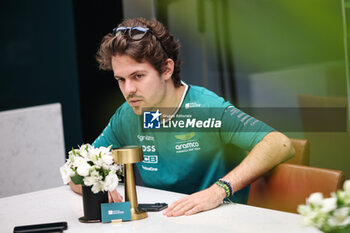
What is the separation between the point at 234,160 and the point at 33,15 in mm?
2471

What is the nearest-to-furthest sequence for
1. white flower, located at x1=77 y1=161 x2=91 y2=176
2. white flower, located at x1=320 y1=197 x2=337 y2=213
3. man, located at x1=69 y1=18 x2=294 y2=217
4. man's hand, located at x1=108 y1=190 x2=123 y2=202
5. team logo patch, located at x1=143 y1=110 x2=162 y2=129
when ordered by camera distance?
white flower, located at x1=320 y1=197 x2=337 y2=213, white flower, located at x1=77 y1=161 x2=91 y2=176, man's hand, located at x1=108 y1=190 x2=123 y2=202, man, located at x1=69 y1=18 x2=294 y2=217, team logo patch, located at x1=143 y1=110 x2=162 y2=129

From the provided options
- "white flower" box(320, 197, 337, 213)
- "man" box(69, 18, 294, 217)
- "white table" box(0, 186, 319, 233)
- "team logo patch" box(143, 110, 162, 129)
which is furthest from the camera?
"team logo patch" box(143, 110, 162, 129)

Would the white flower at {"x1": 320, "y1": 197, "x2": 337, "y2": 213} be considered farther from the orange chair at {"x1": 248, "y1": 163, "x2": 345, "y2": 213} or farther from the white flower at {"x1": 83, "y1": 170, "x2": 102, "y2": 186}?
the white flower at {"x1": 83, "y1": 170, "x2": 102, "y2": 186}

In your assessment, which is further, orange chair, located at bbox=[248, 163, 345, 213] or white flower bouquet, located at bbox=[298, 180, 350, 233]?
orange chair, located at bbox=[248, 163, 345, 213]

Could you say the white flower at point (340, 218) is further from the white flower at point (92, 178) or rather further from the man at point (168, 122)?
the man at point (168, 122)

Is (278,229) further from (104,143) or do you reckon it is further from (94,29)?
(94,29)

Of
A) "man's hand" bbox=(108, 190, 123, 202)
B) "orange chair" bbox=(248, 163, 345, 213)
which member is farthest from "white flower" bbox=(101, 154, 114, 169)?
"orange chair" bbox=(248, 163, 345, 213)

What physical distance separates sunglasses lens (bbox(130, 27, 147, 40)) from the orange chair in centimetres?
92

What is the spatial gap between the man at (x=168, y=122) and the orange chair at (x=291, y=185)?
0.21 metres

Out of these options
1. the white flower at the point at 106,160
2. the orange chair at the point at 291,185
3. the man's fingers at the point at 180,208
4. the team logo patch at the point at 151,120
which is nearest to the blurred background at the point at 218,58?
the team logo patch at the point at 151,120

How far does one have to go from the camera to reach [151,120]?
2203 millimetres

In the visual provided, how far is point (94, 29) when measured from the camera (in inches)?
147

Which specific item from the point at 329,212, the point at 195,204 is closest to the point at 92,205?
the point at 195,204

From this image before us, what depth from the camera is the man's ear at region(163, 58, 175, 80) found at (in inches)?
92.3
